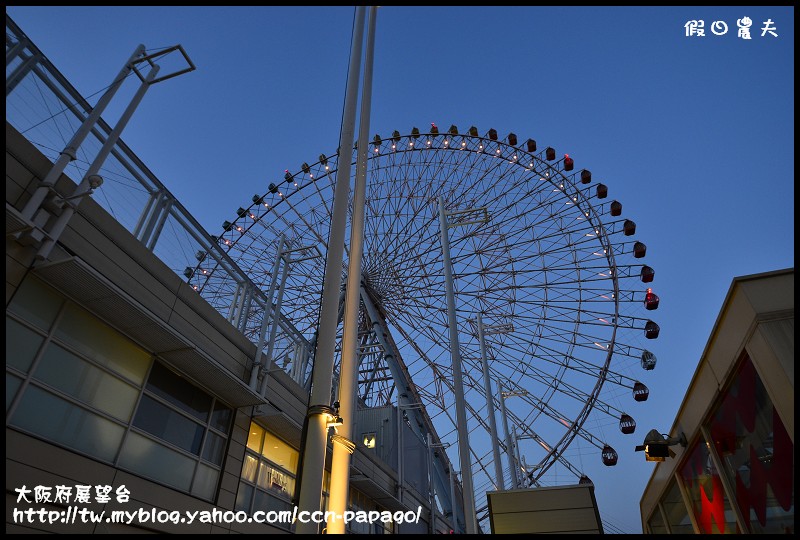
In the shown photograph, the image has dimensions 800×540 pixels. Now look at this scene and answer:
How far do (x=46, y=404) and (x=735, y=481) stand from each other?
8.43 meters

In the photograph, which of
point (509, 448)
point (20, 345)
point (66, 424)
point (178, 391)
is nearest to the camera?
point (20, 345)

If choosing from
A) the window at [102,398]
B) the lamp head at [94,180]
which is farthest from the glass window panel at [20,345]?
the lamp head at [94,180]

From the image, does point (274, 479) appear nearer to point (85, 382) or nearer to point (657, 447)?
point (85, 382)

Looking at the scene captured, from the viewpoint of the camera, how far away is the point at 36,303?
7.05 metres

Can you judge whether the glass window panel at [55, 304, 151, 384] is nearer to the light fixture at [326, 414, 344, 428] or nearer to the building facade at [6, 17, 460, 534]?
the building facade at [6, 17, 460, 534]

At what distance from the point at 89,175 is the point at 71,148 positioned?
0.44 m

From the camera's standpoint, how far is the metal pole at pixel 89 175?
22.4ft

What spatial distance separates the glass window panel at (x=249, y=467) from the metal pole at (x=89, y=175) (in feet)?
20.5

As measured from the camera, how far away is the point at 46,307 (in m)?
7.20

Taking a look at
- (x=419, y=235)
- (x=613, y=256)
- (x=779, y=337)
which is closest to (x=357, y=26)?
(x=779, y=337)

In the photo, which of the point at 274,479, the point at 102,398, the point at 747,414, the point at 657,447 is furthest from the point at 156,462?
the point at 747,414

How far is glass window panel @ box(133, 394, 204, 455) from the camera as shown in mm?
8703

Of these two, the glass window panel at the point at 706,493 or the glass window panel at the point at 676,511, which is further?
the glass window panel at the point at 676,511

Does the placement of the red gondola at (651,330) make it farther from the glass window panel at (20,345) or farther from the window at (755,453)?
the glass window panel at (20,345)
